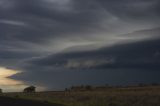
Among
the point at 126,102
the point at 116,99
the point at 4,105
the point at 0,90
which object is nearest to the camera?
the point at 4,105

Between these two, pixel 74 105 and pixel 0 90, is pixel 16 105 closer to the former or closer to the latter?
pixel 74 105

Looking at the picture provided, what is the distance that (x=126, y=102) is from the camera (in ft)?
180

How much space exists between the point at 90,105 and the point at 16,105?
26.2ft

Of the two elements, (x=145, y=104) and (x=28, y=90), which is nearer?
(x=145, y=104)

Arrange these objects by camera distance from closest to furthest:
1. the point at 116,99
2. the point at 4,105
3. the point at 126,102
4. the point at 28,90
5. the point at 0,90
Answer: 1. the point at 4,105
2. the point at 126,102
3. the point at 116,99
4. the point at 0,90
5. the point at 28,90

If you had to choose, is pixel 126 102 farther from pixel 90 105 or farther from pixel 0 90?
pixel 0 90

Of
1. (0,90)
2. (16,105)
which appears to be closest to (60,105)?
(16,105)

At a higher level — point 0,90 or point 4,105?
point 0,90

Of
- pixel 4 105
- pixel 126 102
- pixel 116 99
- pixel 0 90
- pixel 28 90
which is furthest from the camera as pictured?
pixel 28 90

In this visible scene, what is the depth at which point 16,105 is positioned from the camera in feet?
168

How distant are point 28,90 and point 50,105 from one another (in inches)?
3825

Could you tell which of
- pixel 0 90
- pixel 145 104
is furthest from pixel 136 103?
pixel 0 90

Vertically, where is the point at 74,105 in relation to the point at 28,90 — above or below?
below

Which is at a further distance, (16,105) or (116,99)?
(116,99)
